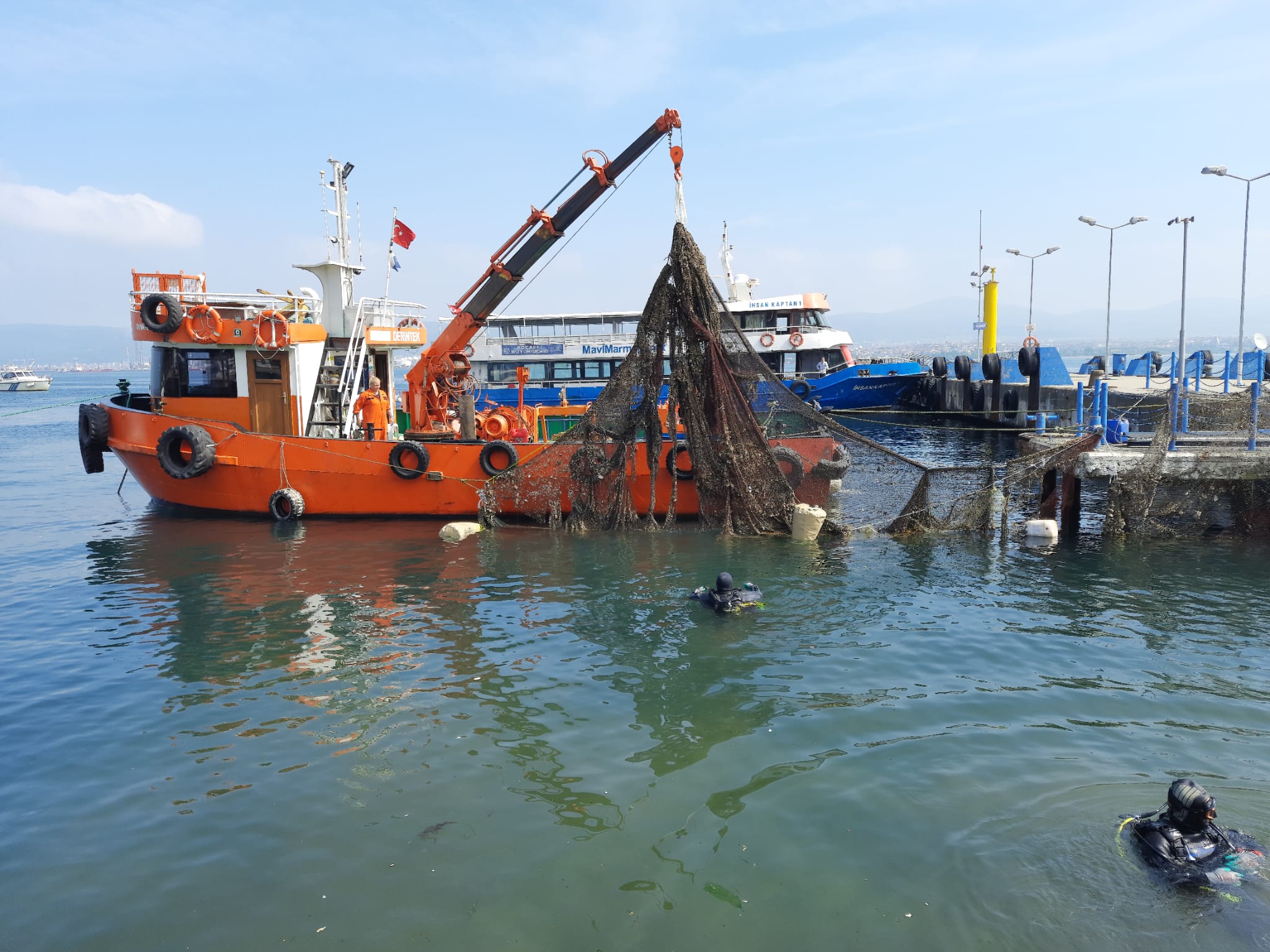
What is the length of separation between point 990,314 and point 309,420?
116 ft

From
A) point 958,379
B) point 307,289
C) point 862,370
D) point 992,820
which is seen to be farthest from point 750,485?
point 958,379

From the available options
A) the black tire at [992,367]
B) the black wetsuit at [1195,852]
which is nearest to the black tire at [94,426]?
the black wetsuit at [1195,852]

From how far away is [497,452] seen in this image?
1602 cm

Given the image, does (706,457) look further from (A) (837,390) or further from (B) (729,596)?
(A) (837,390)

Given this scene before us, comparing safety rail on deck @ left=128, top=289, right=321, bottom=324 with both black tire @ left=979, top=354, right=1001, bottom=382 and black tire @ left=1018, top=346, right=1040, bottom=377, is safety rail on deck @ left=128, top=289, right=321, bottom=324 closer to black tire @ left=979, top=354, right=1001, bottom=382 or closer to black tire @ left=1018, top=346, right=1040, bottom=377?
black tire @ left=1018, top=346, right=1040, bottom=377

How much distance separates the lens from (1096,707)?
7.89 meters

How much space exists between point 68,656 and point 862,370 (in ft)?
103

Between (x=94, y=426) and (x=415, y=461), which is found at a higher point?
(x=94, y=426)

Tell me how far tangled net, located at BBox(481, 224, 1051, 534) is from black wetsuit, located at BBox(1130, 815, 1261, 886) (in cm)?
887

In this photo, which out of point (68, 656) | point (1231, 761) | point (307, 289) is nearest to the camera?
point (1231, 761)

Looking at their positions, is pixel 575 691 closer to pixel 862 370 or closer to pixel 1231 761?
pixel 1231 761

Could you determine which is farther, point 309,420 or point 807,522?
point 309,420

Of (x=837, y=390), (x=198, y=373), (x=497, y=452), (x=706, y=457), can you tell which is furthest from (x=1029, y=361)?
(x=198, y=373)

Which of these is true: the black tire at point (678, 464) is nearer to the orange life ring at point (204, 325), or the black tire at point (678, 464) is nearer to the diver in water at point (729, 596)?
the diver in water at point (729, 596)
